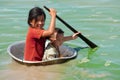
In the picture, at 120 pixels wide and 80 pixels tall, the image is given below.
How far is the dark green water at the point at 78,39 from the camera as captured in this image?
5.26m

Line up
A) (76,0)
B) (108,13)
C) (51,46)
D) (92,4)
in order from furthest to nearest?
1. (76,0)
2. (92,4)
3. (108,13)
4. (51,46)

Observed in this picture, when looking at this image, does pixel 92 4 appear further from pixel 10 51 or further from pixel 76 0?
pixel 10 51

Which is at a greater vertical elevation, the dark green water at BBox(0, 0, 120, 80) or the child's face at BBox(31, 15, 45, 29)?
the child's face at BBox(31, 15, 45, 29)

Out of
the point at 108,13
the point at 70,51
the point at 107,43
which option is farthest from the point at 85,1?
the point at 70,51

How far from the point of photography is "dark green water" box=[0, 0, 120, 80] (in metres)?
5.26

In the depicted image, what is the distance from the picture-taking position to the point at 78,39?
7102mm

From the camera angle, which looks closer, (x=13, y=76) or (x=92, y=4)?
(x=13, y=76)

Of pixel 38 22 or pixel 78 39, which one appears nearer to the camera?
pixel 38 22

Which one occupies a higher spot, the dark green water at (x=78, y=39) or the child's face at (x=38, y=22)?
the child's face at (x=38, y=22)

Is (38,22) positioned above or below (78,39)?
above

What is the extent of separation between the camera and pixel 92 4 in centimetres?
1039

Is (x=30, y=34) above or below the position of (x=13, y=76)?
above

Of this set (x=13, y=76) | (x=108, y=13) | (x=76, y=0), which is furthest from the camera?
(x=76, y=0)

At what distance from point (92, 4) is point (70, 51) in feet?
15.4
